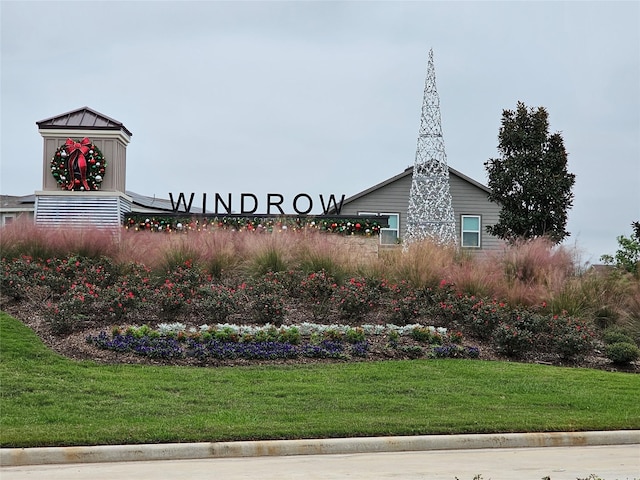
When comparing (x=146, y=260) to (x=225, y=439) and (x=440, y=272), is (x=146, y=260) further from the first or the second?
(x=225, y=439)

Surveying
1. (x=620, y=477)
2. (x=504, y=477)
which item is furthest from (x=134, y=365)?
(x=620, y=477)

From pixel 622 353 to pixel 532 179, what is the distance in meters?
15.5

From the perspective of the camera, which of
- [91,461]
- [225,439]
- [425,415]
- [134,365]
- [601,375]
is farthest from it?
[601,375]

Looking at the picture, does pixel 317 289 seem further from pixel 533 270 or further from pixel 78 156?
pixel 78 156

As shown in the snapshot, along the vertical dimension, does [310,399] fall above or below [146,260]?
below

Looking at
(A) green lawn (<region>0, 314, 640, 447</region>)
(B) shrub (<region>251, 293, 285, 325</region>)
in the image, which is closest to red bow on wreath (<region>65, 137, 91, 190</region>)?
(B) shrub (<region>251, 293, 285, 325</region>)

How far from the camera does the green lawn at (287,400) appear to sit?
8320 millimetres

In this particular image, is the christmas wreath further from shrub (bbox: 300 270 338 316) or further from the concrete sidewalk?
the concrete sidewalk

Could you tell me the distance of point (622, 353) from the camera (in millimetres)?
12961

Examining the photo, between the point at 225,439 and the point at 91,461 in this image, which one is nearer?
the point at 91,461

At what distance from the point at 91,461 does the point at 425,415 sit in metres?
3.63

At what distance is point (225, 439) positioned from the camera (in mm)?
8062

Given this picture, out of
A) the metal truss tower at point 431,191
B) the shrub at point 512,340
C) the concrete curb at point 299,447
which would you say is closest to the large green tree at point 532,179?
the metal truss tower at point 431,191

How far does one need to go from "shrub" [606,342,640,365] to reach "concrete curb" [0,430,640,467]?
14.3 ft
